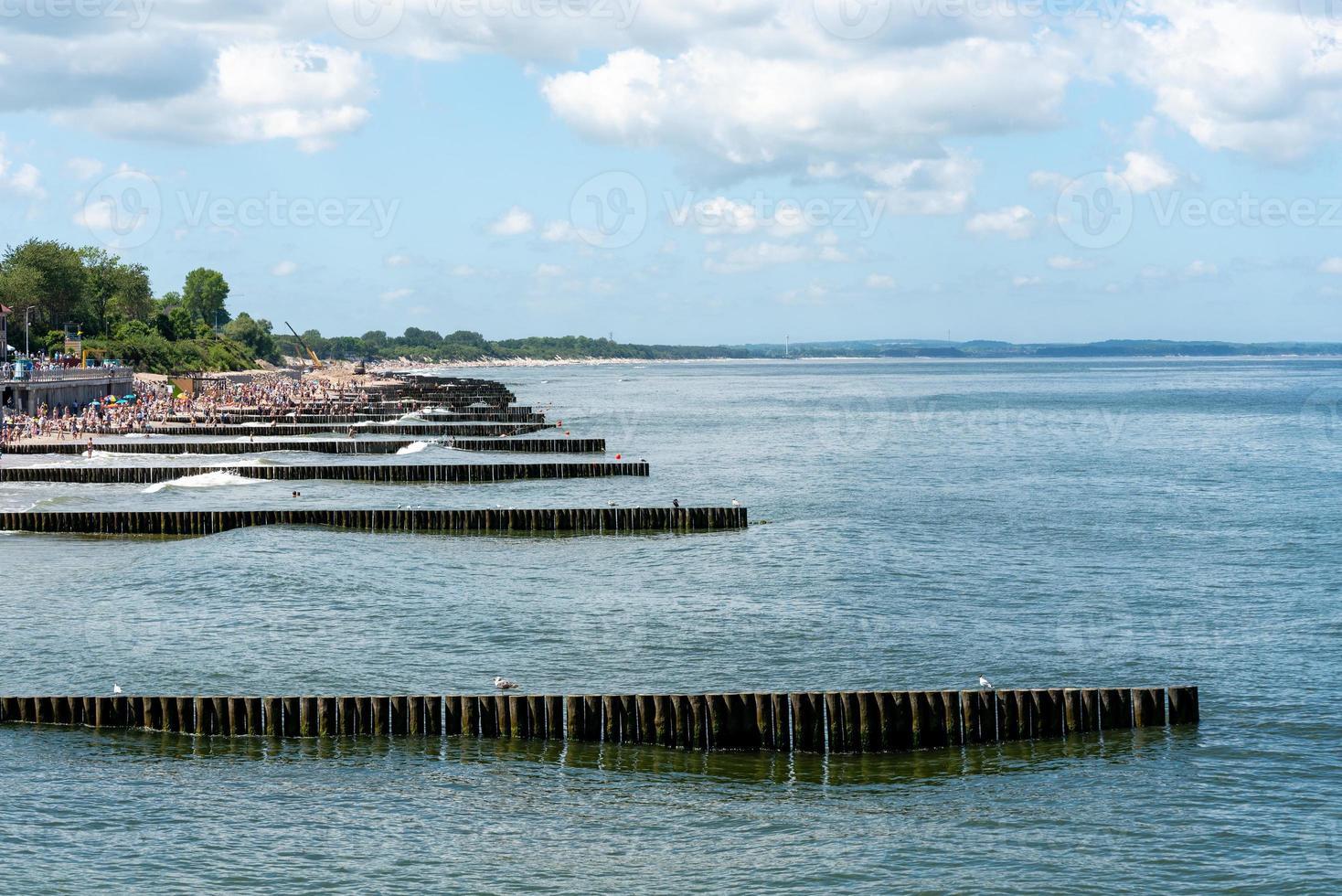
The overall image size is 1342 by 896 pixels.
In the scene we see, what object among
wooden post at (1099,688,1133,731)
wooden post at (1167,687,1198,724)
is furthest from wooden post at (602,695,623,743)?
wooden post at (1167,687,1198,724)

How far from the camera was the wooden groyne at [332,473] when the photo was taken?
73688mm

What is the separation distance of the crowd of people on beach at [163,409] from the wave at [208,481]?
73.0 ft

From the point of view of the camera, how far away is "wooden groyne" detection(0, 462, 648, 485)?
242 feet

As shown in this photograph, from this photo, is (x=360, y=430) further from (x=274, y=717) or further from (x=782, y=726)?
(x=782, y=726)

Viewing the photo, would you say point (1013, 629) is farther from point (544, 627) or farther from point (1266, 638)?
point (544, 627)

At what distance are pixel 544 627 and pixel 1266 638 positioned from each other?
1855cm

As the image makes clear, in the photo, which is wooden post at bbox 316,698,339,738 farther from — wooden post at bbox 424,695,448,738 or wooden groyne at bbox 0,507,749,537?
wooden groyne at bbox 0,507,749,537

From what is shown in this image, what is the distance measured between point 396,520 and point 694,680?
92.2 ft

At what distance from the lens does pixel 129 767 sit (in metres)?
25.1

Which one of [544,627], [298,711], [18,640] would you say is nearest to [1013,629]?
[544,627]

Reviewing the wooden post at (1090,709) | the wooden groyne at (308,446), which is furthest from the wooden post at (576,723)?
the wooden groyne at (308,446)

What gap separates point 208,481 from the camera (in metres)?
74.5

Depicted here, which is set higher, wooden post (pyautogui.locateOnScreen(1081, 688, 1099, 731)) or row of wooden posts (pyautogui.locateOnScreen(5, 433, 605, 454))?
row of wooden posts (pyautogui.locateOnScreen(5, 433, 605, 454))

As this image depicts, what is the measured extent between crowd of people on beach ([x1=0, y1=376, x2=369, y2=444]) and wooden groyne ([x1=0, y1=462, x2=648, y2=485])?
18741 mm
